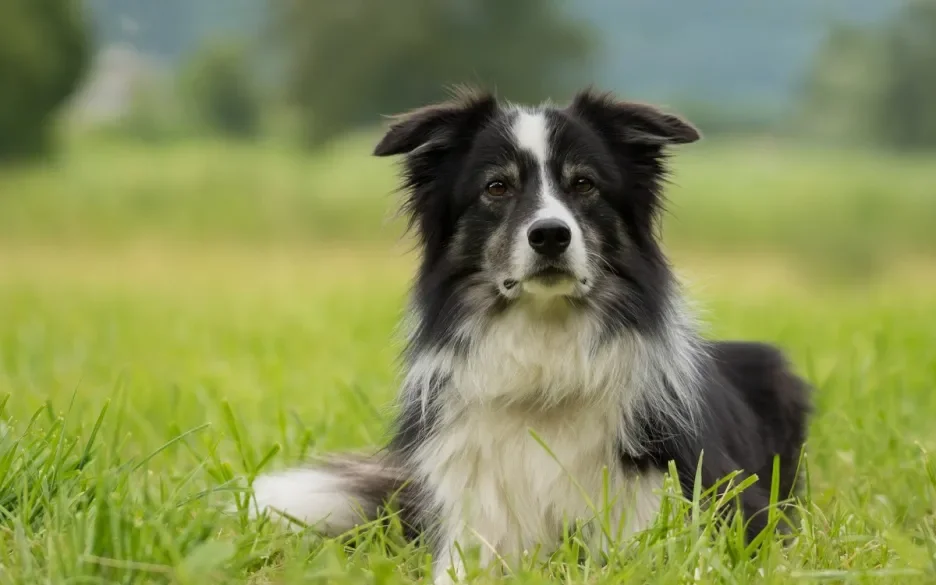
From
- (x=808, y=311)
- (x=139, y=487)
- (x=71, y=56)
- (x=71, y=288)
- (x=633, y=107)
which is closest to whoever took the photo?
(x=139, y=487)

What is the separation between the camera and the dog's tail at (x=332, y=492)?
12.7 feet

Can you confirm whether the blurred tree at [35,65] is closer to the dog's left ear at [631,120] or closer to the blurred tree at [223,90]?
the blurred tree at [223,90]

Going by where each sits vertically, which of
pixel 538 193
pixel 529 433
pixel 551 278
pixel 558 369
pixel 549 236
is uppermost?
pixel 538 193

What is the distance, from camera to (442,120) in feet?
12.9

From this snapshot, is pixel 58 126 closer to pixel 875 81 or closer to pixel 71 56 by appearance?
pixel 71 56

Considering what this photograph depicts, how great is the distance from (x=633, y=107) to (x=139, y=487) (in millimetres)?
2210

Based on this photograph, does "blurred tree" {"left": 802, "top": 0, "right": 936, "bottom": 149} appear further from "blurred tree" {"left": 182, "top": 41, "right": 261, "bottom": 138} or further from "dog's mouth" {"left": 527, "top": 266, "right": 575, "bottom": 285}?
"dog's mouth" {"left": 527, "top": 266, "right": 575, "bottom": 285}

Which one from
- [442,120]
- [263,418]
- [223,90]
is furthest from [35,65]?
[442,120]

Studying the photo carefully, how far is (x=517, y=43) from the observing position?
1702 cm

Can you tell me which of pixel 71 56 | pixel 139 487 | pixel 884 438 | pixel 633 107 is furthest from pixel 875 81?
pixel 139 487

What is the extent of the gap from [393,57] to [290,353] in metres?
8.68

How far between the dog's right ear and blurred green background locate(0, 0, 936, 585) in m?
0.39

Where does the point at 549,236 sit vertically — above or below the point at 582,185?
below

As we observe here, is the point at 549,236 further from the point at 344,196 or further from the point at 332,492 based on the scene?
the point at 344,196
